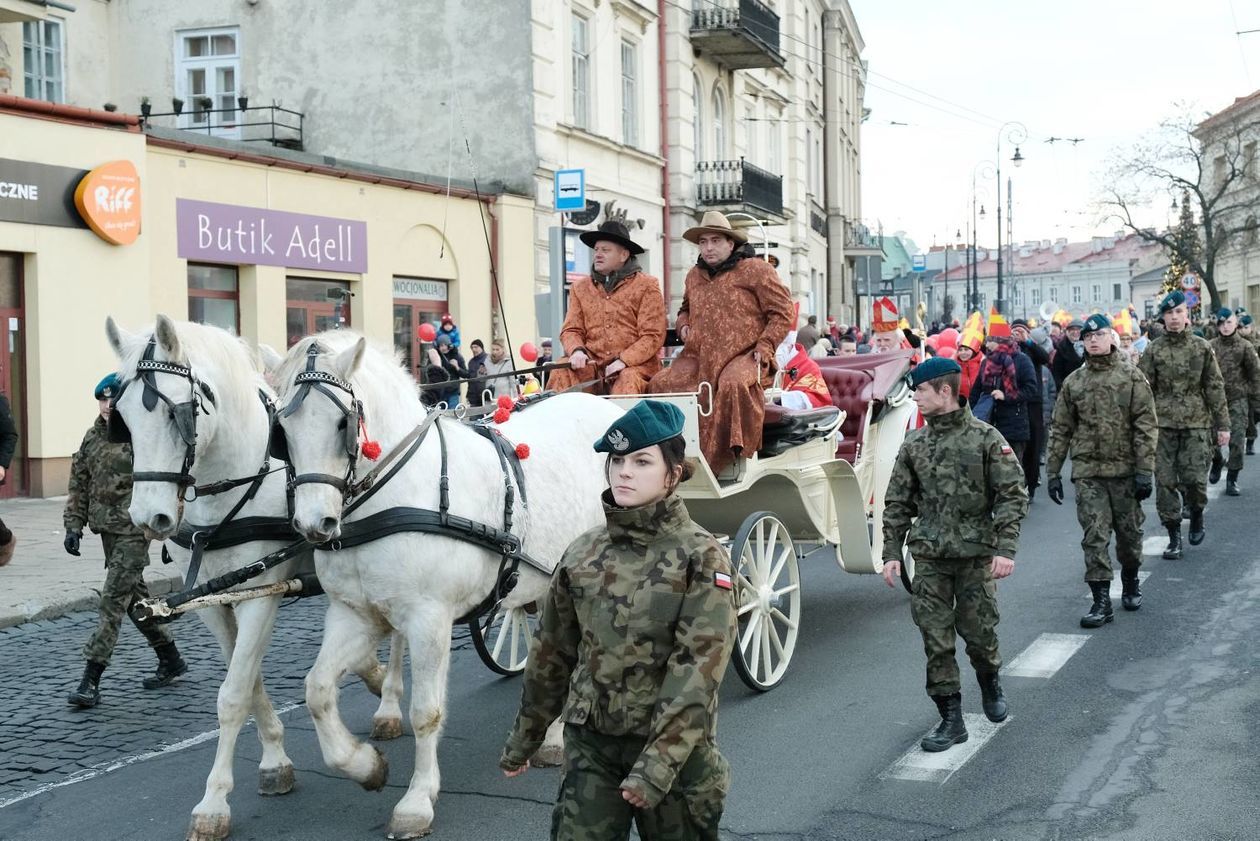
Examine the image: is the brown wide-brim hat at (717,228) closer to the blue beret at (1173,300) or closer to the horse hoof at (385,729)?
the horse hoof at (385,729)

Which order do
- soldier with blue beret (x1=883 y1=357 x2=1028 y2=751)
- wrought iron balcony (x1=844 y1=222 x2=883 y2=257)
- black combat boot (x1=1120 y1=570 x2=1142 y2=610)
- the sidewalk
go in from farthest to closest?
wrought iron balcony (x1=844 y1=222 x2=883 y2=257)
the sidewalk
black combat boot (x1=1120 y1=570 x2=1142 y2=610)
soldier with blue beret (x1=883 y1=357 x2=1028 y2=751)

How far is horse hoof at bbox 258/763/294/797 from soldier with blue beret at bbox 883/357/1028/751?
8.87 ft

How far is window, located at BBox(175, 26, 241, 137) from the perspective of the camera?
23.5m

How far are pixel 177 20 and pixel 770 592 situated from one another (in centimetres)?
1982

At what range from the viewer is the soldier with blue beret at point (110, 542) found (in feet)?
23.6

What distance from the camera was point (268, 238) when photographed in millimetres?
18016

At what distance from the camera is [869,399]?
29.7ft

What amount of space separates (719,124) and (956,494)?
25.7 meters

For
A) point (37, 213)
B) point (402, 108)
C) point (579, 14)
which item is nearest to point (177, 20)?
point (402, 108)

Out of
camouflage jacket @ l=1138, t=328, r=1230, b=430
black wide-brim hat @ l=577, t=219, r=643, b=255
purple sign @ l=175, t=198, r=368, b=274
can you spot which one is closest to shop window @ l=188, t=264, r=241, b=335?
purple sign @ l=175, t=198, r=368, b=274

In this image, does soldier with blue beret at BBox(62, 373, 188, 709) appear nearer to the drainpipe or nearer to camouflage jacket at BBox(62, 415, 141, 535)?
camouflage jacket at BBox(62, 415, 141, 535)

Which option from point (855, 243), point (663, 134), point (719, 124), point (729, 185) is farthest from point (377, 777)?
point (855, 243)

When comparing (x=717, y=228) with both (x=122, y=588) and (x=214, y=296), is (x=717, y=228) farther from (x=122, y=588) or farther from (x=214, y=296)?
(x=214, y=296)

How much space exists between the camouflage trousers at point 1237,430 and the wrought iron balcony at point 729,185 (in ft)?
47.3
